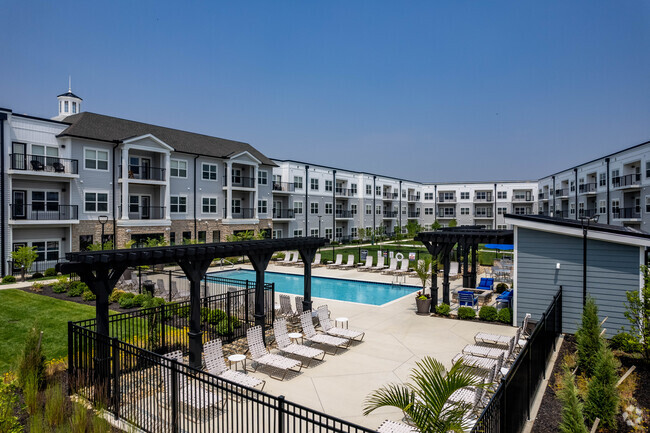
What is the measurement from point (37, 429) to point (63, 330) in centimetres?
918

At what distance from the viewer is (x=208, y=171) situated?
127 feet

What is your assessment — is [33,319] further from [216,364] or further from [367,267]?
[367,267]

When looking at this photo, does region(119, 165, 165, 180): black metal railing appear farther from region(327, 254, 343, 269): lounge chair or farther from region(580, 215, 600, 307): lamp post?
region(580, 215, 600, 307): lamp post

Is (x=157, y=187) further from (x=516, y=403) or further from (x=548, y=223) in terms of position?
(x=516, y=403)

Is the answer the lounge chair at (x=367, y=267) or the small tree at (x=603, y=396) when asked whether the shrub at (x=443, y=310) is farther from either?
the lounge chair at (x=367, y=267)

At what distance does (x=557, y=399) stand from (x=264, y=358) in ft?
21.7

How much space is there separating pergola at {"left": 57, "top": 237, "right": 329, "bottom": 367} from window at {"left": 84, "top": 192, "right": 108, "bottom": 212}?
22.6 m

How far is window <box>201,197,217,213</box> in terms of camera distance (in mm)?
38103

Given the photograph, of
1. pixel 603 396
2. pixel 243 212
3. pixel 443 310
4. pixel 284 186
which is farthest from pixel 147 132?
pixel 603 396

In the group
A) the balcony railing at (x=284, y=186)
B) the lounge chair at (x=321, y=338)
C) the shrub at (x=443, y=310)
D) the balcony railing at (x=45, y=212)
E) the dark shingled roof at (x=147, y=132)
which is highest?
the dark shingled roof at (x=147, y=132)

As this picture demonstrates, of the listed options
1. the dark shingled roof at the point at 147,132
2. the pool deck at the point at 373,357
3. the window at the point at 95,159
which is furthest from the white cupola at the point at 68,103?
the pool deck at the point at 373,357

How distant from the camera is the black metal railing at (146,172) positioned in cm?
3307

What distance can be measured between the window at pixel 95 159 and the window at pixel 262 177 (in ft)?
53.8

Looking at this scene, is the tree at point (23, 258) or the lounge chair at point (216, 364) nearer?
the lounge chair at point (216, 364)
